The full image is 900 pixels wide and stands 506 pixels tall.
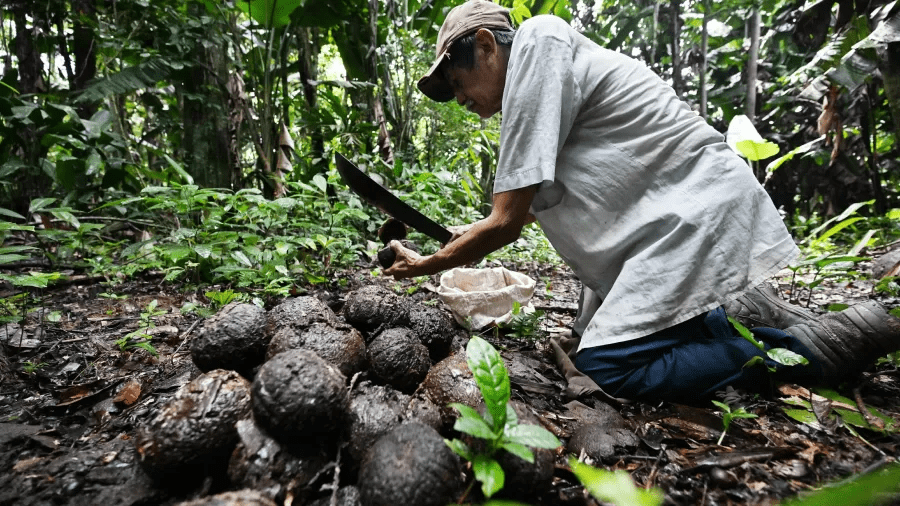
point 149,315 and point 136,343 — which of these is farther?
point 149,315

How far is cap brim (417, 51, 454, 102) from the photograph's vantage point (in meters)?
2.17

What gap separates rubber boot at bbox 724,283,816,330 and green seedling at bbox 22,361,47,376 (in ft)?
10.7

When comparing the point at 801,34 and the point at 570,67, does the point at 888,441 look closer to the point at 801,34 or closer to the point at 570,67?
the point at 570,67

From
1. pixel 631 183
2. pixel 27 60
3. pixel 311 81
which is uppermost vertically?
pixel 27 60

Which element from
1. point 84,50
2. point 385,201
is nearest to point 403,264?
point 385,201

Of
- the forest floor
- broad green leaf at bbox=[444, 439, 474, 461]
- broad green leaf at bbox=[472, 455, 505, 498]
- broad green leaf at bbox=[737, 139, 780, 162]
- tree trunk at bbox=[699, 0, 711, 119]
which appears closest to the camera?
broad green leaf at bbox=[472, 455, 505, 498]

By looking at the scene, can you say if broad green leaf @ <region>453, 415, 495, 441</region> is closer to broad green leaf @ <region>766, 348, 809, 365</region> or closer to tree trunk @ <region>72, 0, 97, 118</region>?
broad green leaf @ <region>766, 348, 809, 365</region>

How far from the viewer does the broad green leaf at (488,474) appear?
1010 mm

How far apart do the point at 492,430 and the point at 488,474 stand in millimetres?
104

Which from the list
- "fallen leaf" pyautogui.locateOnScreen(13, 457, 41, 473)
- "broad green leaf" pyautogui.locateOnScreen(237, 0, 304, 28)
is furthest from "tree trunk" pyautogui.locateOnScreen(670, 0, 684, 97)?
"fallen leaf" pyautogui.locateOnScreen(13, 457, 41, 473)

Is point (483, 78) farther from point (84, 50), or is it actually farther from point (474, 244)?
point (84, 50)

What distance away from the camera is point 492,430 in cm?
112

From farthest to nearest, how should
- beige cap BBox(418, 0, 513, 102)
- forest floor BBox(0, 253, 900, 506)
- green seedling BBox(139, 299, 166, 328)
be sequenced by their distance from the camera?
green seedling BBox(139, 299, 166, 328) → beige cap BBox(418, 0, 513, 102) → forest floor BBox(0, 253, 900, 506)

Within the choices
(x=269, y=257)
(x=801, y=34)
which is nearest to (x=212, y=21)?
(x=269, y=257)
